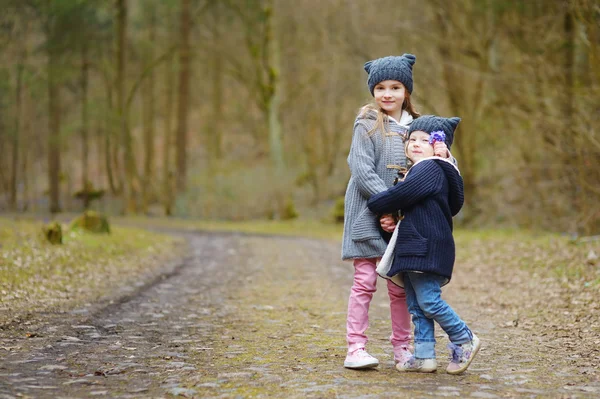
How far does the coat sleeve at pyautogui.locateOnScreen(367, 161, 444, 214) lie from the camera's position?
4945mm

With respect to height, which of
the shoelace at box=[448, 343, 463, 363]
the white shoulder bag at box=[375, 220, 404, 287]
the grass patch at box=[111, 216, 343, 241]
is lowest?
the grass patch at box=[111, 216, 343, 241]

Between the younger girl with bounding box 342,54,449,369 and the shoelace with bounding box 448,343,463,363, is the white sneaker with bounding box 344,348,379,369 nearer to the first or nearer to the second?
the younger girl with bounding box 342,54,449,369

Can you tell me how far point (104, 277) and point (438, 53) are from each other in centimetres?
1561

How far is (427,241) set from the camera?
4.96 metres

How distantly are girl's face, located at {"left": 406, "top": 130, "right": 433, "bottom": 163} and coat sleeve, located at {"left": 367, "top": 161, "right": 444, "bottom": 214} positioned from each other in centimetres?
11

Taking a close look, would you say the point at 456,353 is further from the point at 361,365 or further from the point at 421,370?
the point at 361,365

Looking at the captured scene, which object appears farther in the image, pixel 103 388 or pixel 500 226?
pixel 500 226

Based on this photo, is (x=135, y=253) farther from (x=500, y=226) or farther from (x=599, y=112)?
(x=500, y=226)

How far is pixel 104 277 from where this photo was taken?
11.1 metres

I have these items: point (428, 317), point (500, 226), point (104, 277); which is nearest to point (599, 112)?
point (500, 226)

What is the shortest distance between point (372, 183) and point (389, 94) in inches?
26.1

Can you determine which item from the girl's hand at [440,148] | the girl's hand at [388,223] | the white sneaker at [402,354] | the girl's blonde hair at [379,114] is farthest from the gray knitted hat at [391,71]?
the white sneaker at [402,354]

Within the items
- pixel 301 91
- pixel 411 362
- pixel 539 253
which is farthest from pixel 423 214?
pixel 301 91

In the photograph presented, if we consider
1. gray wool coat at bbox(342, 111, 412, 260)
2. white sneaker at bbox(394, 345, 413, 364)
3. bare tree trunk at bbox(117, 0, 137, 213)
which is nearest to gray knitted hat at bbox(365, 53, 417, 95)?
gray wool coat at bbox(342, 111, 412, 260)
